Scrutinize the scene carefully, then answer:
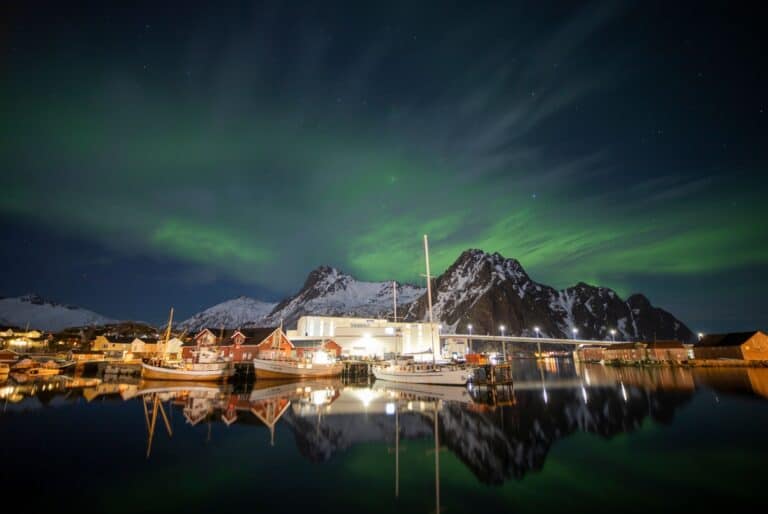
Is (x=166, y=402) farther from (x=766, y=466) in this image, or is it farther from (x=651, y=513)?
(x=766, y=466)

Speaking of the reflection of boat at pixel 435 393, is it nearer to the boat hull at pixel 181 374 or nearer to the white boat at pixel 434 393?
the white boat at pixel 434 393

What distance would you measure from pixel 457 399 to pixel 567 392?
13.4m

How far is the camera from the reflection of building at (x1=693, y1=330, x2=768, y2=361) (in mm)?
68562

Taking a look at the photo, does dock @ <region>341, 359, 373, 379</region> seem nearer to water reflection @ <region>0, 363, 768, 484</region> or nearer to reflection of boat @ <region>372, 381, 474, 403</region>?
reflection of boat @ <region>372, 381, 474, 403</region>

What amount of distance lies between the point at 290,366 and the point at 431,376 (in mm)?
21894

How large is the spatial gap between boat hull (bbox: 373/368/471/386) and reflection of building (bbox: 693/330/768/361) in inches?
Answer: 2512

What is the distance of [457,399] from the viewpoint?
106 ft

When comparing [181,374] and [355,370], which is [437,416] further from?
[355,370]

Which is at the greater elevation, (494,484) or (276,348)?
(276,348)

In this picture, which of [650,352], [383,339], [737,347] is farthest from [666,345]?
[383,339]

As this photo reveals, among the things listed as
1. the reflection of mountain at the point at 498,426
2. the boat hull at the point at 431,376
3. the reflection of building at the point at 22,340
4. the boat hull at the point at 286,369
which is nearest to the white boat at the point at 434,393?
the boat hull at the point at 431,376

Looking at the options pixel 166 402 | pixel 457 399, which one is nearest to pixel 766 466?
pixel 457 399

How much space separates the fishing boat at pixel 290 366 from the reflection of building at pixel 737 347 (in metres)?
77.2

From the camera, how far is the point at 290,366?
52.6 metres
